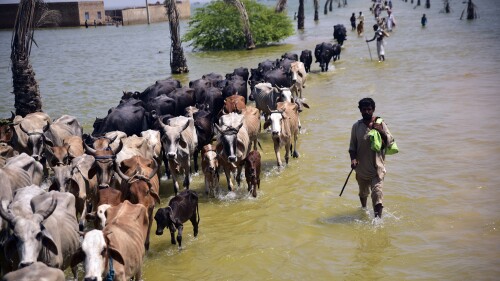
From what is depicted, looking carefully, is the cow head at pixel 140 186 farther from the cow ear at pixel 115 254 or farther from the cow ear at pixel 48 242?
the cow ear at pixel 115 254

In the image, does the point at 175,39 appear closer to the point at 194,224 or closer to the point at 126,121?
the point at 126,121

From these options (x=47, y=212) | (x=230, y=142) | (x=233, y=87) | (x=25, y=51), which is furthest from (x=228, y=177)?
(x=25, y=51)

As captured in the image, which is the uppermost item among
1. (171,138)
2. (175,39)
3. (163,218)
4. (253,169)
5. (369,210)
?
(175,39)

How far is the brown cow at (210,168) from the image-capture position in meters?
12.2

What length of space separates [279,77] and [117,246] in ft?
46.5

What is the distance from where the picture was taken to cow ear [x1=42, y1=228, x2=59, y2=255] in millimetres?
7566

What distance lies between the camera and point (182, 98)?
58.5ft

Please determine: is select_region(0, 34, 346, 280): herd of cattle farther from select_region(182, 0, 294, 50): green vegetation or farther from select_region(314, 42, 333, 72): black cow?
select_region(182, 0, 294, 50): green vegetation

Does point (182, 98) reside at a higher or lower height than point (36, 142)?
higher

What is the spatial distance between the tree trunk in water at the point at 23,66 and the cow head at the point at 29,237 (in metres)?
12.9

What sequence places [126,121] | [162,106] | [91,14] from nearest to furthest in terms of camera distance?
[126,121], [162,106], [91,14]

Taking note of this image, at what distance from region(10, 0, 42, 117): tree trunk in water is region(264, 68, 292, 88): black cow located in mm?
7867

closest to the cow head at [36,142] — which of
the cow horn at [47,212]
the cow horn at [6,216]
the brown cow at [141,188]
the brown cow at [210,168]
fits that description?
the brown cow at [141,188]

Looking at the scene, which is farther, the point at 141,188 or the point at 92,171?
the point at 92,171
